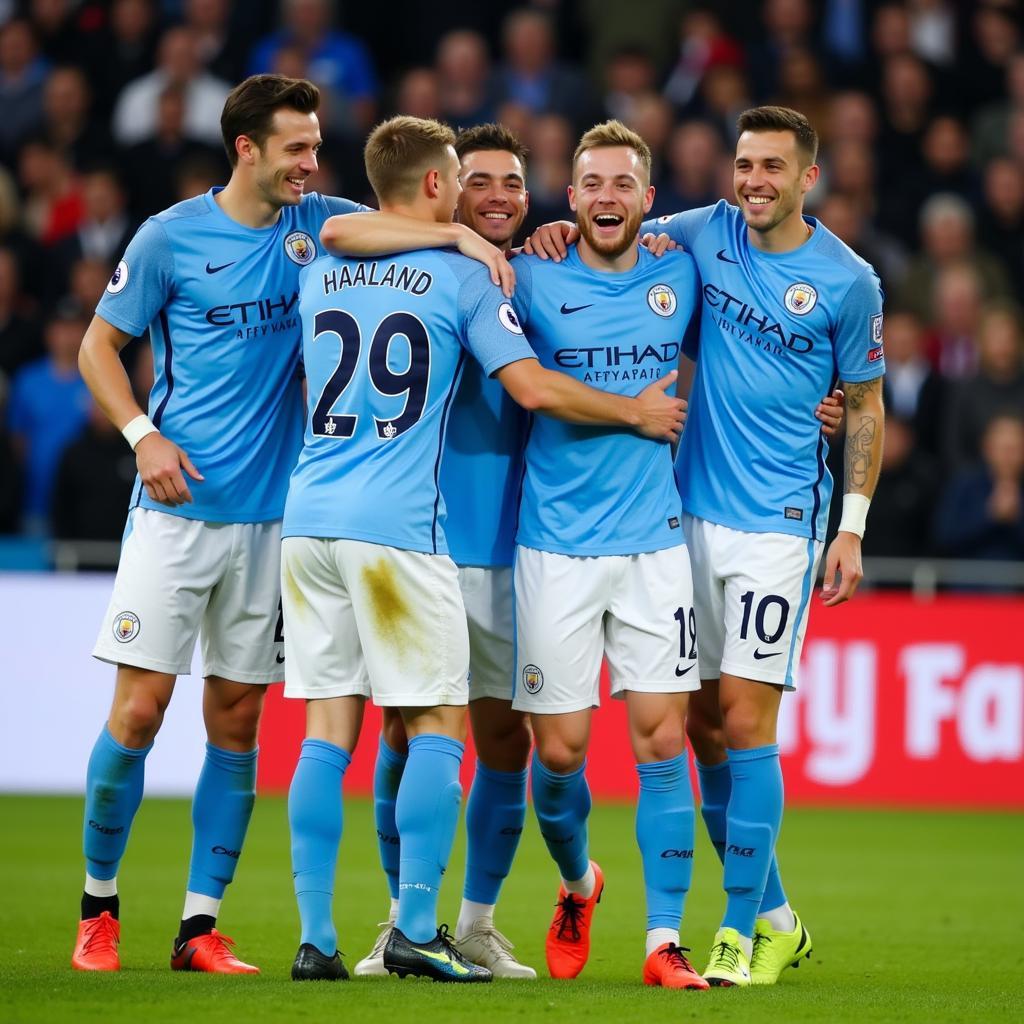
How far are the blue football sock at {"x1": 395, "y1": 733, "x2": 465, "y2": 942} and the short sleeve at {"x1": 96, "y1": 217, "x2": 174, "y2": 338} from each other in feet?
5.79

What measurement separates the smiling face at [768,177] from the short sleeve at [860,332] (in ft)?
1.16

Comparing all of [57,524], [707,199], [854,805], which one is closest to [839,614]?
[854,805]

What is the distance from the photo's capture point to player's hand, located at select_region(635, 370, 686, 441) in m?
6.25

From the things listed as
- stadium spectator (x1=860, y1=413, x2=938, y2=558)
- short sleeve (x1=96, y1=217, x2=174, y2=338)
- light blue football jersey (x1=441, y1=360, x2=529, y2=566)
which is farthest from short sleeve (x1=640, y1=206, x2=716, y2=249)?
stadium spectator (x1=860, y1=413, x2=938, y2=558)

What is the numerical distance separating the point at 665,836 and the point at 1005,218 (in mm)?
9845

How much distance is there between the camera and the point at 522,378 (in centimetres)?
600

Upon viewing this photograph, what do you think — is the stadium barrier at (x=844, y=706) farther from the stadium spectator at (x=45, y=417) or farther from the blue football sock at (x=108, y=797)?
the blue football sock at (x=108, y=797)

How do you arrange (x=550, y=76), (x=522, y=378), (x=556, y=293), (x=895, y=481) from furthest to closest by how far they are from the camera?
(x=550, y=76), (x=895, y=481), (x=556, y=293), (x=522, y=378)

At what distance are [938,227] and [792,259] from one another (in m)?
8.07

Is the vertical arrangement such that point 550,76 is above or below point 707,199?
above

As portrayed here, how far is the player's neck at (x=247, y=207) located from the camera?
6.54 metres

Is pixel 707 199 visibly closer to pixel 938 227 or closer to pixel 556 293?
pixel 938 227

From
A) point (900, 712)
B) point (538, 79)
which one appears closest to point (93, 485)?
point (538, 79)

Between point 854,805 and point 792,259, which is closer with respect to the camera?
point 792,259
